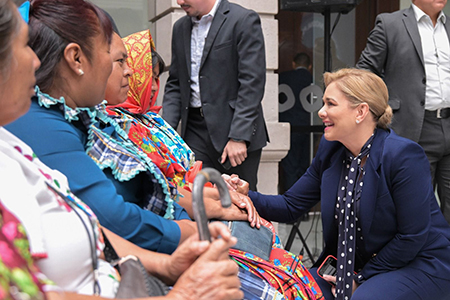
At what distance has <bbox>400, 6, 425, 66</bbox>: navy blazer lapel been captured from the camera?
4.00 m

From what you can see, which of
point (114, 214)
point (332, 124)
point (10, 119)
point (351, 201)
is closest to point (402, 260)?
point (351, 201)

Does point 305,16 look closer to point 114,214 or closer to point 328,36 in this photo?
point 328,36

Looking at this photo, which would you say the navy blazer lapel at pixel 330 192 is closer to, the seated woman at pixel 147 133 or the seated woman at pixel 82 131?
the seated woman at pixel 147 133

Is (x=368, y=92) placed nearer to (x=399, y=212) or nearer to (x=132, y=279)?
(x=399, y=212)

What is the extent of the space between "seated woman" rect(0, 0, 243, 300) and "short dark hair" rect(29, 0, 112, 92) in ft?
1.24

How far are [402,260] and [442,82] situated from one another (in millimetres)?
1952

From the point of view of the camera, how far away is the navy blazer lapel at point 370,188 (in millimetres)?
2506

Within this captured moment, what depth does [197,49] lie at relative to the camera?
3879 millimetres

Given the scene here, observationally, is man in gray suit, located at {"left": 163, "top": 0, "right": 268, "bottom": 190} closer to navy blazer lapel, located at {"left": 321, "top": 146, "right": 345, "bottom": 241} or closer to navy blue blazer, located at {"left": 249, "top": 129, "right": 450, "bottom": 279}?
navy blazer lapel, located at {"left": 321, "top": 146, "right": 345, "bottom": 241}

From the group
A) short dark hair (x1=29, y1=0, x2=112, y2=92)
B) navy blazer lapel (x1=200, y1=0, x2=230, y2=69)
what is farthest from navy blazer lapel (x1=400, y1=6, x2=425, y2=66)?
short dark hair (x1=29, y1=0, x2=112, y2=92)

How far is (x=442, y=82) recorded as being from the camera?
4.01 meters

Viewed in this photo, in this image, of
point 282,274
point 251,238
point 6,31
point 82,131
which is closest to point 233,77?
point 251,238

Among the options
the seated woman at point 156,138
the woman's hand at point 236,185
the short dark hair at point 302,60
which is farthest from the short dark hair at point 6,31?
the short dark hair at point 302,60

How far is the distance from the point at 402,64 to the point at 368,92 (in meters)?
1.51
